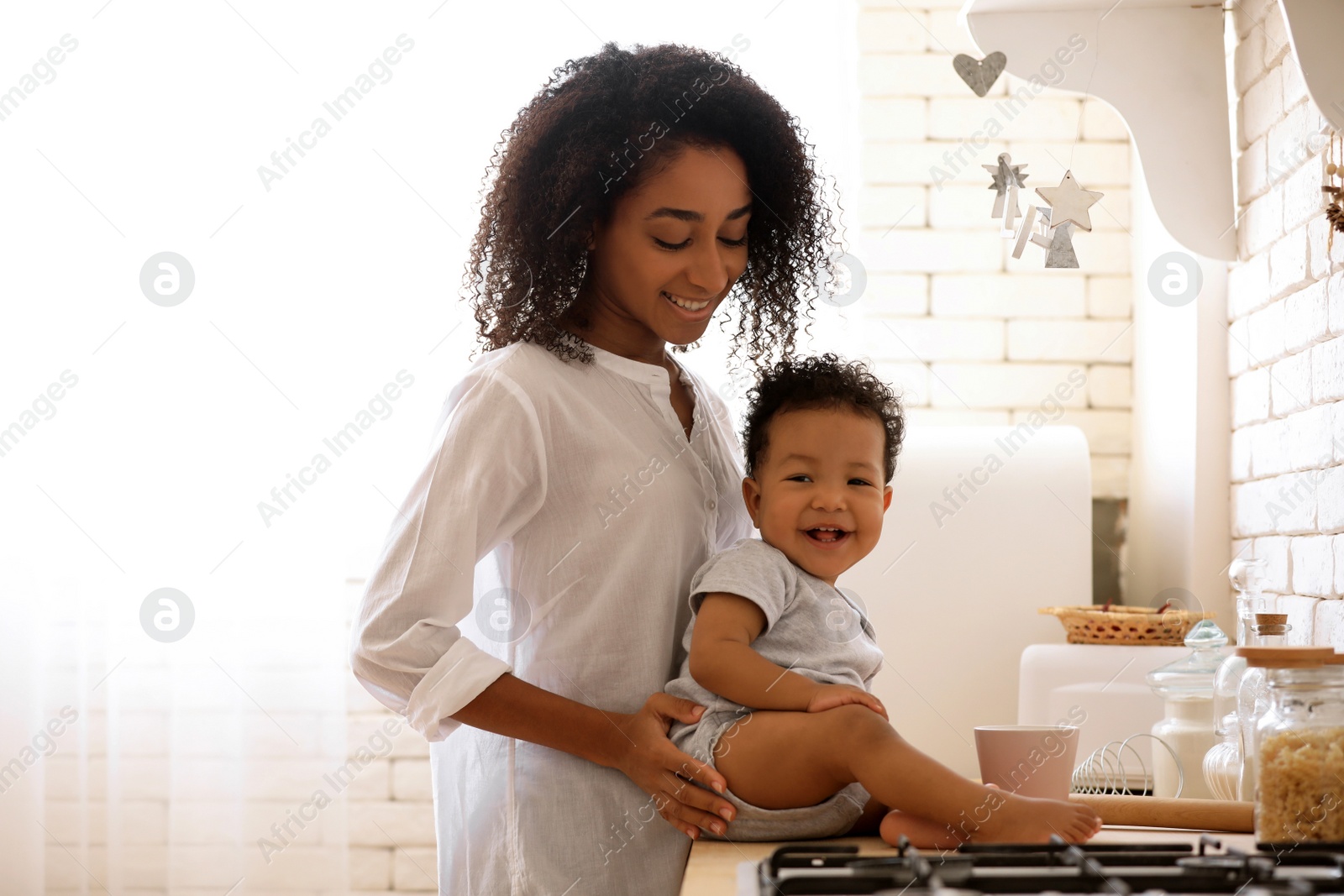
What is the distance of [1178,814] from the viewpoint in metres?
1.08

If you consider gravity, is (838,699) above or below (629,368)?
below

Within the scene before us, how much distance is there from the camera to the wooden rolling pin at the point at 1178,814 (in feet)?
3.46

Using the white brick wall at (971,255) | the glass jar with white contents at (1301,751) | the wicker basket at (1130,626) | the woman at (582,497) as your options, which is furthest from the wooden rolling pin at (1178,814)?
the white brick wall at (971,255)

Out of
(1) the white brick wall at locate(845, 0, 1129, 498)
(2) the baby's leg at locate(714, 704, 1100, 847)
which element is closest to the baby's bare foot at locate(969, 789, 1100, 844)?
(2) the baby's leg at locate(714, 704, 1100, 847)

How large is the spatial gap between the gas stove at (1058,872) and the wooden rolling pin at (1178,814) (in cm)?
25

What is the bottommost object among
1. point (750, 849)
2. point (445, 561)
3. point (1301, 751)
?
point (750, 849)

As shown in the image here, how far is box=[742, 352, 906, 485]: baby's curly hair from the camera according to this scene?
129cm

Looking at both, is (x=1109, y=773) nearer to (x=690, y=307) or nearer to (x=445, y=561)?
(x=690, y=307)

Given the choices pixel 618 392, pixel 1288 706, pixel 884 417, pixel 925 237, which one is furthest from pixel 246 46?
pixel 1288 706

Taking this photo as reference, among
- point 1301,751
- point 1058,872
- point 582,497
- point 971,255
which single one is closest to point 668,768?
point 582,497

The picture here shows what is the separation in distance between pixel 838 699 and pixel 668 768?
169 millimetres

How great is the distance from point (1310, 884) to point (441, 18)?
2.42 m

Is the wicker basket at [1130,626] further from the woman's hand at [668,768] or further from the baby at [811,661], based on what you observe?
the woman's hand at [668,768]

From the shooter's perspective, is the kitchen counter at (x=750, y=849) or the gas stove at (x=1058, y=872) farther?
the kitchen counter at (x=750, y=849)
